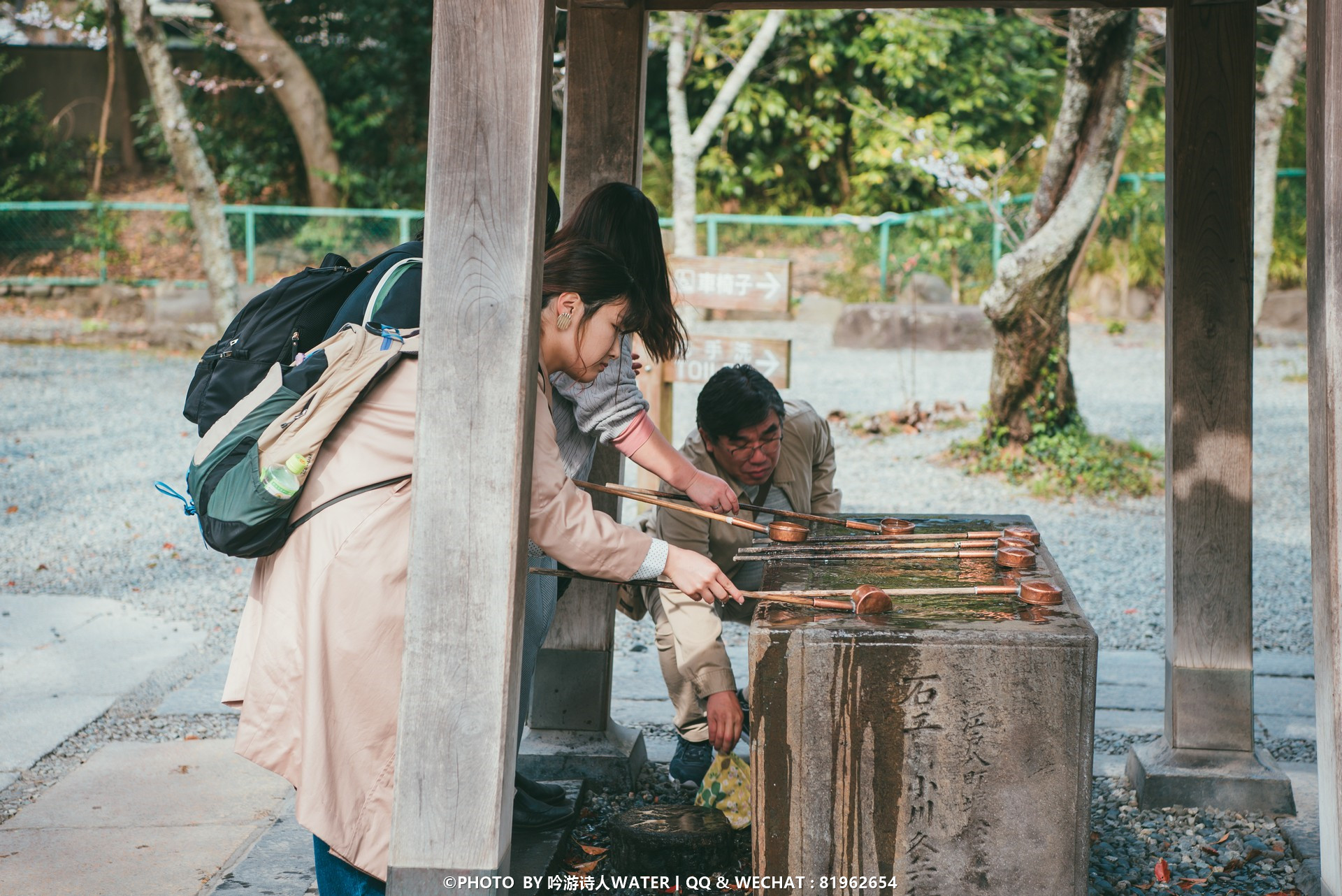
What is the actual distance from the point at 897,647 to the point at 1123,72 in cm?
636

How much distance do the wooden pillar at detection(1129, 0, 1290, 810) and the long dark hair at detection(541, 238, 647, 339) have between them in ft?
6.11

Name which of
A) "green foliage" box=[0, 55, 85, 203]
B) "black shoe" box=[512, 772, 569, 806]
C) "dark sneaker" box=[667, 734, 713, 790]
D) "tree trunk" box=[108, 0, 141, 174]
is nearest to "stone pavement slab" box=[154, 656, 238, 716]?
"black shoe" box=[512, 772, 569, 806]

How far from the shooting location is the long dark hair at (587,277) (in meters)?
2.54

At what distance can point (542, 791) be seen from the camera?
11.3 feet

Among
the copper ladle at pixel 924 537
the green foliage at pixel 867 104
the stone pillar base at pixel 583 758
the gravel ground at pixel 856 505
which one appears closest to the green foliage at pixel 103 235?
the gravel ground at pixel 856 505

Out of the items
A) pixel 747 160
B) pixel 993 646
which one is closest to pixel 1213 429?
pixel 993 646

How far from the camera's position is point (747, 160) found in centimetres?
1634

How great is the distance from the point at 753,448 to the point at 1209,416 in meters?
1.35

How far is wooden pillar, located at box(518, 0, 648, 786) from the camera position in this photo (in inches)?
145

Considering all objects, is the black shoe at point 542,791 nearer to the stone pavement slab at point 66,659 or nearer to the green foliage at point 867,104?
the stone pavement slab at point 66,659

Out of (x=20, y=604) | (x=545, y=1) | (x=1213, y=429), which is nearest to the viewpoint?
(x=545, y=1)

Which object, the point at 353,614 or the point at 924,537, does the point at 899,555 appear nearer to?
the point at 924,537

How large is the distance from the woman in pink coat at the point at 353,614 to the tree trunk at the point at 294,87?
15.0 m

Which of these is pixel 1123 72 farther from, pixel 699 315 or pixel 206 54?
pixel 206 54
